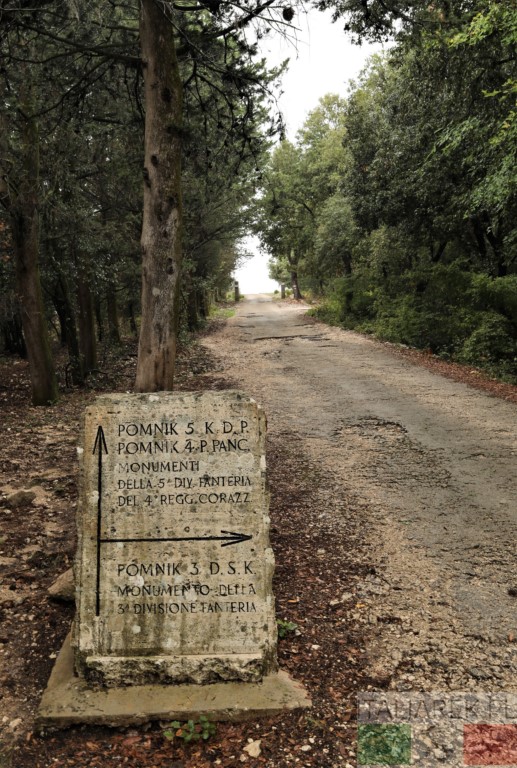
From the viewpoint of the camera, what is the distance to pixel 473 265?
18.4 m

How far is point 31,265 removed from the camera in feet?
35.5

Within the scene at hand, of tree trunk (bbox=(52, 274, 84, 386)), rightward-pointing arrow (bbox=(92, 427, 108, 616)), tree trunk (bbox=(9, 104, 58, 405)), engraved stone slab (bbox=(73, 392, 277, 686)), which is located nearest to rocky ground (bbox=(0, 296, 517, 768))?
engraved stone slab (bbox=(73, 392, 277, 686))

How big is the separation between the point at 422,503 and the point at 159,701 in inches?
138

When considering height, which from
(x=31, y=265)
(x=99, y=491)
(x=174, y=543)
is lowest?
(x=174, y=543)

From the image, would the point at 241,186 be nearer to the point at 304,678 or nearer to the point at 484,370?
the point at 484,370

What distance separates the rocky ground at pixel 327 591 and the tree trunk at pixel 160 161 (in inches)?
110

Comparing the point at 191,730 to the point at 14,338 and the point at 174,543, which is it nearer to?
the point at 174,543

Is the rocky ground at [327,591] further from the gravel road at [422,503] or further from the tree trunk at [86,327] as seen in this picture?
the tree trunk at [86,327]

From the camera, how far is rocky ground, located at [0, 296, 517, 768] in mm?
2857

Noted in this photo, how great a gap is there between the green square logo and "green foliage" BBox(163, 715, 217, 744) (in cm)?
78

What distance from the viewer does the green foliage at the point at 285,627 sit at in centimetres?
370

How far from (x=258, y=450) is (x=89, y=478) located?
3.41 feet

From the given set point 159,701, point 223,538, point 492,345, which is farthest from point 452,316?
point 159,701

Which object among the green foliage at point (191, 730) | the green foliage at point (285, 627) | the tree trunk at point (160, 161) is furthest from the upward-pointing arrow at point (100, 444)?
the tree trunk at point (160, 161)
